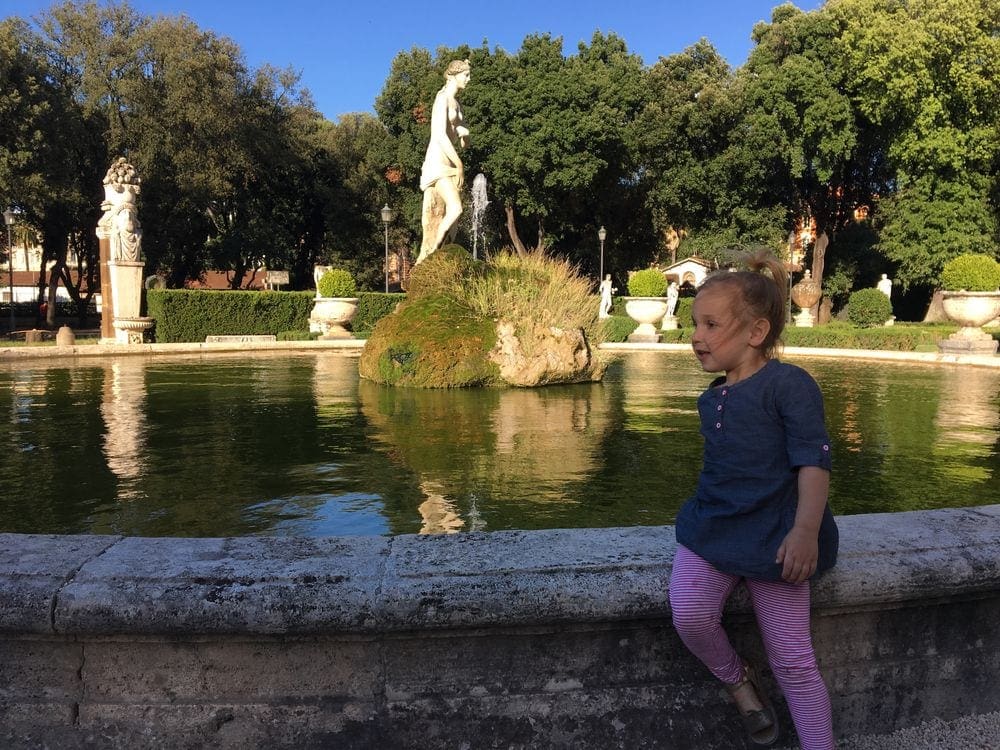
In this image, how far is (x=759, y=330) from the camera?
7.18 ft

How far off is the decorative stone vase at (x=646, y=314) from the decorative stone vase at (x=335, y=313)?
8.46 m

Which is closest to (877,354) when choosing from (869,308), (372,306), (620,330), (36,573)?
(869,308)

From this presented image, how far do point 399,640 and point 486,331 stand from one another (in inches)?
328

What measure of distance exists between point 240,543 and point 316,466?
3345 mm

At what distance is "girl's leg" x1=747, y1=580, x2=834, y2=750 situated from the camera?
2.08 meters

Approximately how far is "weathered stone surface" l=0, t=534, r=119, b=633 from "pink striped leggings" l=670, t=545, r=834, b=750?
158 cm

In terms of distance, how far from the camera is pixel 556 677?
7.07 feet

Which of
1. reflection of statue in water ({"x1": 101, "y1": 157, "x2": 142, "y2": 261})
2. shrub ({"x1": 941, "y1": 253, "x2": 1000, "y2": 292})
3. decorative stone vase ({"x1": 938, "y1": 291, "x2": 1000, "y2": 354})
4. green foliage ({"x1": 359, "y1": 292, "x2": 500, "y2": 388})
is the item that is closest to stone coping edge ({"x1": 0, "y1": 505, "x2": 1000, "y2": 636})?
green foliage ({"x1": 359, "y1": 292, "x2": 500, "y2": 388})

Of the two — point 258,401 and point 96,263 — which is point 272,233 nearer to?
point 96,263

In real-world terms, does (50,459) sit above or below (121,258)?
below

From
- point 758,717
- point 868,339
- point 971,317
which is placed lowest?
point 758,717

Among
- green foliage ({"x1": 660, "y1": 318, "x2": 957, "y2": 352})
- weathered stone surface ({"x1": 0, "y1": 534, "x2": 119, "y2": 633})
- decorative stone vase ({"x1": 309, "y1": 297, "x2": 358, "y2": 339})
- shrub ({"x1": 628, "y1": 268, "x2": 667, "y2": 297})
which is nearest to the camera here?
weathered stone surface ({"x1": 0, "y1": 534, "x2": 119, "y2": 633})

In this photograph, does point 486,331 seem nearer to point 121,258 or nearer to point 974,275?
point 974,275

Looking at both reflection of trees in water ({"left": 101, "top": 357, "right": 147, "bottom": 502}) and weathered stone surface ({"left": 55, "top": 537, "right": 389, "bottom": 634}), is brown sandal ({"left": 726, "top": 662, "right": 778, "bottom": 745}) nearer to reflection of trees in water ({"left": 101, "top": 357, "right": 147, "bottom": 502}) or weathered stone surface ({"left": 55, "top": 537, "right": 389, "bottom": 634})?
weathered stone surface ({"left": 55, "top": 537, "right": 389, "bottom": 634})
